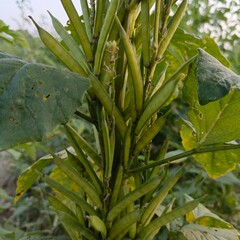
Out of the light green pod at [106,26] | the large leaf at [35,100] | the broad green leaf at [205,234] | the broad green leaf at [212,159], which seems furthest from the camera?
the broad green leaf at [212,159]

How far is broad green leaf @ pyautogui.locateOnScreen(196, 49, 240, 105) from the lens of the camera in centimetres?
66

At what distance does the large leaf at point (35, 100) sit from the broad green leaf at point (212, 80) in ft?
0.56

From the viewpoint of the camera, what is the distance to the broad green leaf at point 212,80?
25.9 inches

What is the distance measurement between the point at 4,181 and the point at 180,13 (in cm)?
307

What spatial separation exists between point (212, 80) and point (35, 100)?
260 mm

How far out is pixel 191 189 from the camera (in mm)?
1888

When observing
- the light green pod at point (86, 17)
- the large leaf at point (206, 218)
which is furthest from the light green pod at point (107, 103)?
the large leaf at point (206, 218)

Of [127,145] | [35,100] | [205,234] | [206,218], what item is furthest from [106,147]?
[206,218]

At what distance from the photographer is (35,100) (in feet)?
2.08

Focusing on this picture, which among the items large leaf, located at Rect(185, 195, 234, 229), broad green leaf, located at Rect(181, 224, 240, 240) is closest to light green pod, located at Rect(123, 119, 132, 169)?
broad green leaf, located at Rect(181, 224, 240, 240)

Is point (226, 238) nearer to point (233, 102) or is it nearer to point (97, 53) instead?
point (233, 102)

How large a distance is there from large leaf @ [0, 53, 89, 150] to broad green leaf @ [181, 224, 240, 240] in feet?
1.31

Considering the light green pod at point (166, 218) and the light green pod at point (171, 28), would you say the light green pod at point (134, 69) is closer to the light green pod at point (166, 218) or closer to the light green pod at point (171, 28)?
the light green pod at point (171, 28)

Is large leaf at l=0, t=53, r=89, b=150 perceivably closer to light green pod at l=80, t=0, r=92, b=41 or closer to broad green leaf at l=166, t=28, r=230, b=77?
light green pod at l=80, t=0, r=92, b=41
